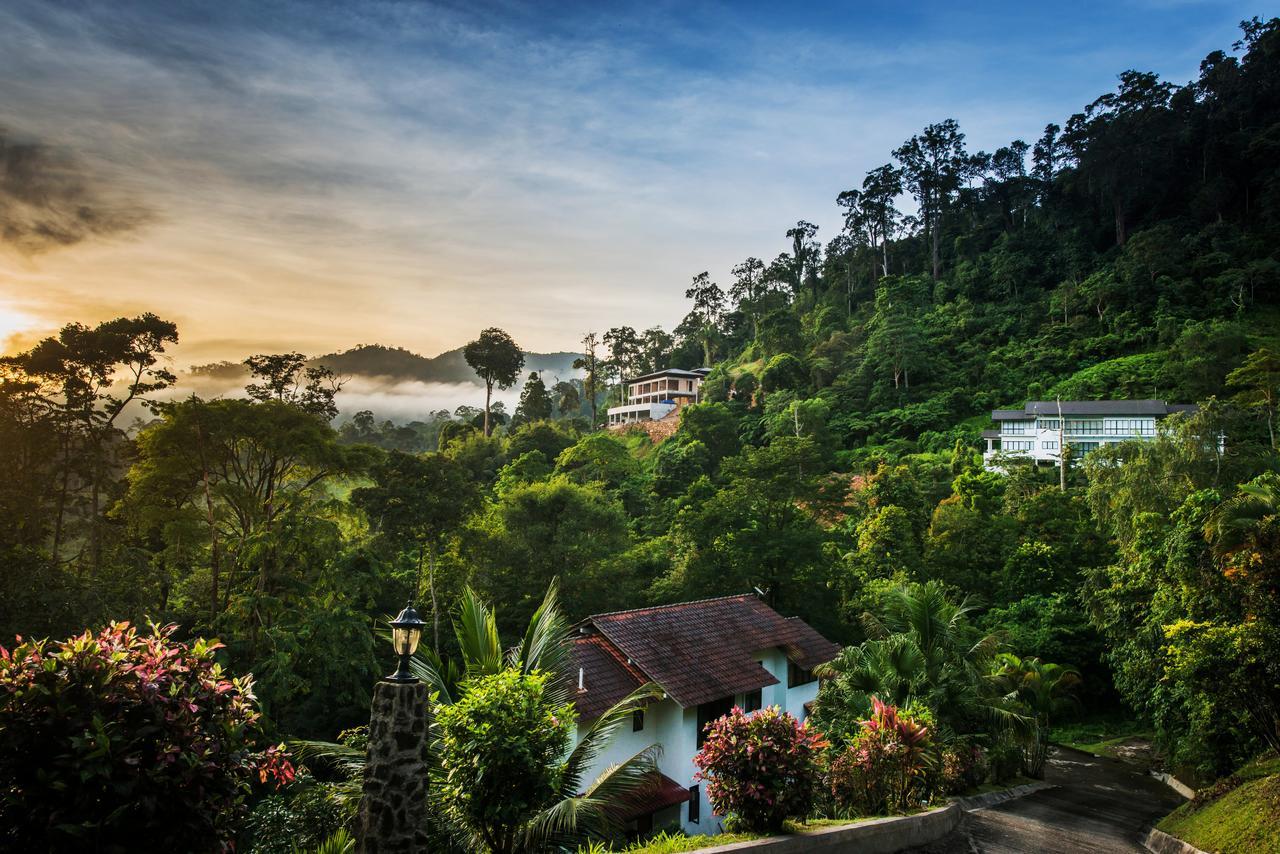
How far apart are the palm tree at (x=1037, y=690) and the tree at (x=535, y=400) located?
1675 inches

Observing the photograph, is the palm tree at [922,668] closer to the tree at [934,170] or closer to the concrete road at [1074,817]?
the concrete road at [1074,817]

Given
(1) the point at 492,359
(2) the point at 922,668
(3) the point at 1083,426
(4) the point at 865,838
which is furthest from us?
(1) the point at 492,359

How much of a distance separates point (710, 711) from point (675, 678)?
167 centimetres

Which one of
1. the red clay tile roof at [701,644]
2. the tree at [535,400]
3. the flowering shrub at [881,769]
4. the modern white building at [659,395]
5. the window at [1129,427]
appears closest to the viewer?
the flowering shrub at [881,769]

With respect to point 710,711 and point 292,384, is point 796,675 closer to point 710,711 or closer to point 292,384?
point 710,711

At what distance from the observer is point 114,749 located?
11.4 ft

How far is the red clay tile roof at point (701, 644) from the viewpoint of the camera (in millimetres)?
14688

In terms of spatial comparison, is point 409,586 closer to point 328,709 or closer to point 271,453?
point 328,709

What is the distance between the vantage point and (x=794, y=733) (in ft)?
22.9

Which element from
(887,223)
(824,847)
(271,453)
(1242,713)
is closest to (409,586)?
(271,453)

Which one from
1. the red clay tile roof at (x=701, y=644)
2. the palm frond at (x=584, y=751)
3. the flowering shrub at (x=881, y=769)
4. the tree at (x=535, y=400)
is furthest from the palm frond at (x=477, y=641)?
the tree at (x=535, y=400)

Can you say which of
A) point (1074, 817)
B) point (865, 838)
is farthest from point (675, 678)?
point (865, 838)

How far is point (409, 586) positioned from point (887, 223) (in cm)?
6752

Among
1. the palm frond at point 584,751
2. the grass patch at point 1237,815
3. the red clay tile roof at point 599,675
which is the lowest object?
the grass patch at point 1237,815
